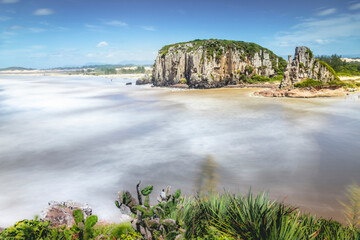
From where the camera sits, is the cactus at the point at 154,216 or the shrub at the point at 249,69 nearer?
the cactus at the point at 154,216

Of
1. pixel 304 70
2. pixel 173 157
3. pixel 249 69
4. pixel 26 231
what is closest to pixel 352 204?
pixel 173 157

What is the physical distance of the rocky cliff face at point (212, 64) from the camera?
212ft

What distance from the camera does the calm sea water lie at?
9586mm

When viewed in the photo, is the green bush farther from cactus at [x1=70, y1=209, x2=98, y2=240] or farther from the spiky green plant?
the spiky green plant

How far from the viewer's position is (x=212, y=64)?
6456 cm

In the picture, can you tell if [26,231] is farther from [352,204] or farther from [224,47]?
[224,47]

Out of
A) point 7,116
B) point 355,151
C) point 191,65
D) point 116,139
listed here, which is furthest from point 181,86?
point 355,151

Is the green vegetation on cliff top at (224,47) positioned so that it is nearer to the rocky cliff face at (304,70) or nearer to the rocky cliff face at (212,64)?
the rocky cliff face at (212,64)

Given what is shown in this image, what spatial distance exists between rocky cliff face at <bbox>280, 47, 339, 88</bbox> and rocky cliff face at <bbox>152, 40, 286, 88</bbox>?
79.4 feet

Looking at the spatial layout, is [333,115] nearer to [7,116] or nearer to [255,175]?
[255,175]

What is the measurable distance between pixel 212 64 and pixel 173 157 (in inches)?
2151

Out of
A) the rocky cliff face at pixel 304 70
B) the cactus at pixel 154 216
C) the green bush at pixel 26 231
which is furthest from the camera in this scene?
the rocky cliff face at pixel 304 70

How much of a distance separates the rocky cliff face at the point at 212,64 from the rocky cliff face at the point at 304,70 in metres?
24.2

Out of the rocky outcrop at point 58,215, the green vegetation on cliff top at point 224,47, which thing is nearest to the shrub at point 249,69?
the green vegetation on cliff top at point 224,47
